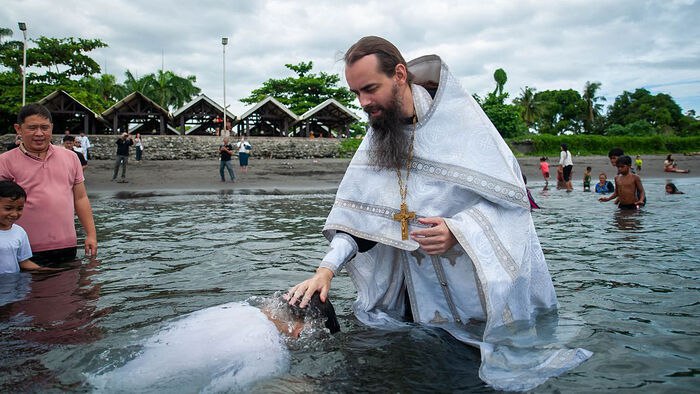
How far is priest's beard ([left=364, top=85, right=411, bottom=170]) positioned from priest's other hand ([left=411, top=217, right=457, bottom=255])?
0.52 m

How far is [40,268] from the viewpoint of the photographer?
4.59m

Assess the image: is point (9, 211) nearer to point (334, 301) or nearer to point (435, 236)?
point (334, 301)

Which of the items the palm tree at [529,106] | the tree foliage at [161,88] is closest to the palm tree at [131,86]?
the tree foliage at [161,88]

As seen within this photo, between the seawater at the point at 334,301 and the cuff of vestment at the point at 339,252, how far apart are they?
48 cm

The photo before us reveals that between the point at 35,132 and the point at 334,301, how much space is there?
3.00 metres

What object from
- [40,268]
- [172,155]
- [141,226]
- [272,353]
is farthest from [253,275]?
[172,155]

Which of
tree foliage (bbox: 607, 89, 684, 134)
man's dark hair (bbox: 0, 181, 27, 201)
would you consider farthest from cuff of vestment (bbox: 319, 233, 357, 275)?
tree foliage (bbox: 607, 89, 684, 134)


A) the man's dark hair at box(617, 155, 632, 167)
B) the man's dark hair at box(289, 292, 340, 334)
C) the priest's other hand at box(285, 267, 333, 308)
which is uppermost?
the man's dark hair at box(617, 155, 632, 167)

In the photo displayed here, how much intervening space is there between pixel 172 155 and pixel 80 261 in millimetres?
26010

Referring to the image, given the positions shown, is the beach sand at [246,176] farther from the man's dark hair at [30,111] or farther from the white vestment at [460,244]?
the white vestment at [460,244]

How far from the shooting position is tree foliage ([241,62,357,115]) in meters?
45.7

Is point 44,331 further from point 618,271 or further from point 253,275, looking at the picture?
point 618,271

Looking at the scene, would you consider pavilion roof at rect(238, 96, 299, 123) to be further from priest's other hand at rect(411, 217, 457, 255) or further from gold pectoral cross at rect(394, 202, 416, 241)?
priest's other hand at rect(411, 217, 457, 255)

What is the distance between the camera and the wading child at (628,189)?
35.0ft
